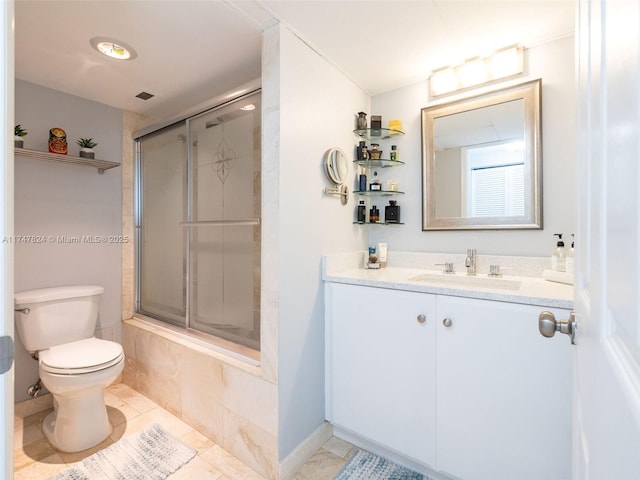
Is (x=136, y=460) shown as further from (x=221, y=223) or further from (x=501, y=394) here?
(x=501, y=394)

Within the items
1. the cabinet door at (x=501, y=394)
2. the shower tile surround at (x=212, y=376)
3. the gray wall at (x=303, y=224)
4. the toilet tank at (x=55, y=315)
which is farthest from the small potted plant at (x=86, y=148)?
the cabinet door at (x=501, y=394)

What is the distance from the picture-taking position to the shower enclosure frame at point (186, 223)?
1.93m

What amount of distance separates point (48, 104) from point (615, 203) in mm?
2926

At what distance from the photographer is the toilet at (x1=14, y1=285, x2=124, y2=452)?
1.66 metres

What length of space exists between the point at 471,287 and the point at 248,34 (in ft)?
5.35

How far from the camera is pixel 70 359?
172 cm

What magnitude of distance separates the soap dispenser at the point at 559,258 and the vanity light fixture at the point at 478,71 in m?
0.96

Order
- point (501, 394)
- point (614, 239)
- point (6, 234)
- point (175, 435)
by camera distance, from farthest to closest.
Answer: point (175, 435)
point (501, 394)
point (6, 234)
point (614, 239)

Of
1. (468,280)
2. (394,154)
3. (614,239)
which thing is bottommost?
(468,280)

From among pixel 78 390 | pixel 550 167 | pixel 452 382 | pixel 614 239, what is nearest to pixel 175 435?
pixel 78 390

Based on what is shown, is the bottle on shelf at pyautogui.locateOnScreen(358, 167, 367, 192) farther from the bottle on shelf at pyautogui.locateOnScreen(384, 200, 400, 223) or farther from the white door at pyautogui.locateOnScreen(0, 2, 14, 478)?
the white door at pyautogui.locateOnScreen(0, 2, 14, 478)

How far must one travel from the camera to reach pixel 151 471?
1554 millimetres

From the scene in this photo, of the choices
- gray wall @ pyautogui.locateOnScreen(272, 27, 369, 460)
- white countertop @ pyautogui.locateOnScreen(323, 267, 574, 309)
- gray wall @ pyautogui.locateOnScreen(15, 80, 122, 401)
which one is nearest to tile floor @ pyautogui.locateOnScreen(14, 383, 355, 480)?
gray wall @ pyautogui.locateOnScreen(272, 27, 369, 460)

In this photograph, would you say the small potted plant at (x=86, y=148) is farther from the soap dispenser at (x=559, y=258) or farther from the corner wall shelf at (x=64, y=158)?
the soap dispenser at (x=559, y=258)
